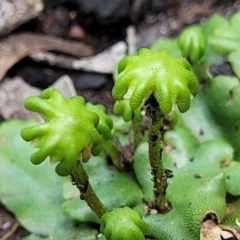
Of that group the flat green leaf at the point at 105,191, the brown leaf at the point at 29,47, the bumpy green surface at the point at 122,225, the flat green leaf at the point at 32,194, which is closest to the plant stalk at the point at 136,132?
the flat green leaf at the point at 105,191

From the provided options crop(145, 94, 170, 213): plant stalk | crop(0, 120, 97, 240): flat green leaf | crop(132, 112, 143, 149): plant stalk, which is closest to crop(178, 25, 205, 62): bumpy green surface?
crop(132, 112, 143, 149): plant stalk

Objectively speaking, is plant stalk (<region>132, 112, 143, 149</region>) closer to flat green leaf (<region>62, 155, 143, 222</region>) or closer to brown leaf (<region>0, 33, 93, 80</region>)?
flat green leaf (<region>62, 155, 143, 222</region>)

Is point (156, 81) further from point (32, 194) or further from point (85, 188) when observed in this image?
point (32, 194)

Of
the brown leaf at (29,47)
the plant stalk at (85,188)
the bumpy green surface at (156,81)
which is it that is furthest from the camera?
the brown leaf at (29,47)

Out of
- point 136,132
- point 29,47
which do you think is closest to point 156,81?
point 136,132

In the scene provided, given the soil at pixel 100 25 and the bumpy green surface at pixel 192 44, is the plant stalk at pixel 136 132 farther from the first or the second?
the soil at pixel 100 25

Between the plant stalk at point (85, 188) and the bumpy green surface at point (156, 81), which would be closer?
the bumpy green surface at point (156, 81)

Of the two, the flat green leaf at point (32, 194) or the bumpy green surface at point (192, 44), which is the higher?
the bumpy green surface at point (192, 44)

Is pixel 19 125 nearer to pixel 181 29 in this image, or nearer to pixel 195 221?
pixel 195 221
